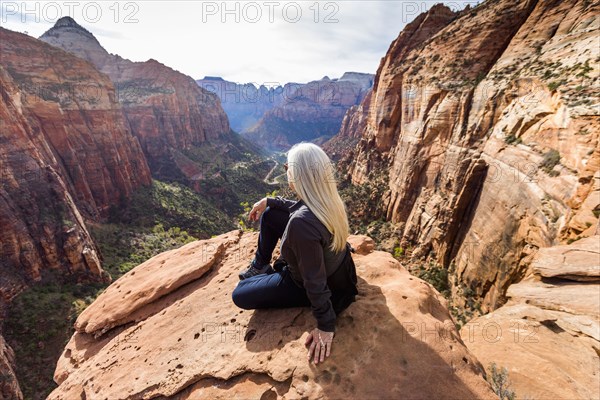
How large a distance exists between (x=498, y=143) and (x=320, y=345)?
18869 mm

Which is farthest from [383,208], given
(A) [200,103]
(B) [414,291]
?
(A) [200,103]

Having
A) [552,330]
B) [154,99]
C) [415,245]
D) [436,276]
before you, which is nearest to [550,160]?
[552,330]

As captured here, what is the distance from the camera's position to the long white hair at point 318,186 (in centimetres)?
334

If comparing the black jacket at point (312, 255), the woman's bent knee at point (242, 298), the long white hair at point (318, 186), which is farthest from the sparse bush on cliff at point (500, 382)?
the woman's bent knee at point (242, 298)

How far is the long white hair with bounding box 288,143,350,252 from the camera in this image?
334 centimetres

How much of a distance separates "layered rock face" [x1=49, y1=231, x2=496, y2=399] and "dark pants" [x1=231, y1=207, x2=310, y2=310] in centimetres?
27

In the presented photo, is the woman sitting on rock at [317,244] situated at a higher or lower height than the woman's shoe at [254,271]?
higher

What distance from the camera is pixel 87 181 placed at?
4450cm

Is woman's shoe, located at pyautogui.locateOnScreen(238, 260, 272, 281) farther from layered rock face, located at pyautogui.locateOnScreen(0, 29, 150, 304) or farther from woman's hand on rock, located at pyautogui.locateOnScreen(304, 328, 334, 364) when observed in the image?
layered rock face, located at pyautogui.locateOnScreen(0, 29, 150, 304)

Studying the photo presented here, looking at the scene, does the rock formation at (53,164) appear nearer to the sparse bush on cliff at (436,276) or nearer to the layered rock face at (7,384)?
the layered rock face at (7,384)

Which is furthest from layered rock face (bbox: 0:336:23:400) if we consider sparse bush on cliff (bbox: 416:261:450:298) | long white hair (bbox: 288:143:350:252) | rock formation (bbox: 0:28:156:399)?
sparse bush on cliff (bbox: 416:261:450:298)

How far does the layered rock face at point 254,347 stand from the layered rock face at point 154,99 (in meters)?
74.1

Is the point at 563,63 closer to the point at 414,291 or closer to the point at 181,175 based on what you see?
the point at 414,291

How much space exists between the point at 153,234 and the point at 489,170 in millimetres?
43619
